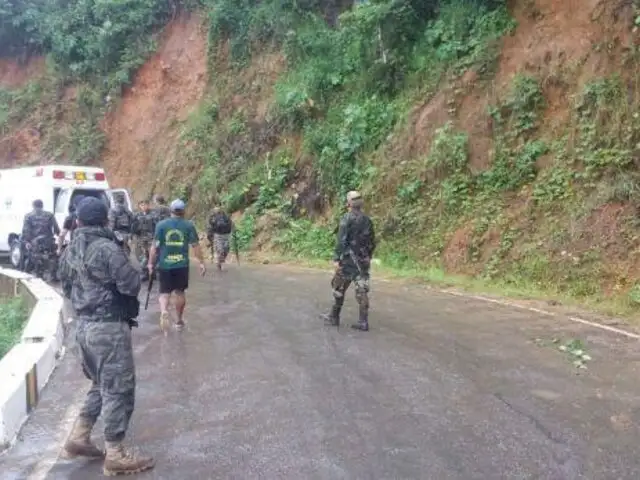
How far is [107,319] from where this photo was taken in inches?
206

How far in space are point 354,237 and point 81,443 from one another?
5240 millimetres

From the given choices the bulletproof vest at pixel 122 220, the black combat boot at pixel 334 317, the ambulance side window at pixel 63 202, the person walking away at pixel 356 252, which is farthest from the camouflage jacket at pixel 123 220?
the person walking away at pixel 356 252

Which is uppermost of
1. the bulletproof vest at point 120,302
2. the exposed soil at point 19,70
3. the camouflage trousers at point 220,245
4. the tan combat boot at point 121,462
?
the exposed soil at point 19,70

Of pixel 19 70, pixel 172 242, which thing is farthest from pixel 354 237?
pixel 19 70

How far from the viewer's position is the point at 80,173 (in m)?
17.5

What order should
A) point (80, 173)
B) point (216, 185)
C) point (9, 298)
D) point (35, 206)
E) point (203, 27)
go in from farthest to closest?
point (203, 27), point (216, 185), point (80, 173), point (35, 206), point (9, 298)

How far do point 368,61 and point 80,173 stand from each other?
947cm

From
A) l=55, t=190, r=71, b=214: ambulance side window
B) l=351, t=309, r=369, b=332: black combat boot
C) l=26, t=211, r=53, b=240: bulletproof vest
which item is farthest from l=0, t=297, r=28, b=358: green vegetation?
l=351, t=309, r=369, b=332: black combat boot

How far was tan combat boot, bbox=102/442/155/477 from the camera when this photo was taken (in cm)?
512

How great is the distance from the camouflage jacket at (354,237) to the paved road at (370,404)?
980 mm

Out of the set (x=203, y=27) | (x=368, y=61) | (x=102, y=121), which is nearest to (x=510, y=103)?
(x=368, y=61)

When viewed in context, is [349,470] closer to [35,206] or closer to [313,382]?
[313,382]

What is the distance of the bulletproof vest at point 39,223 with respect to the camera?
15.3 meters

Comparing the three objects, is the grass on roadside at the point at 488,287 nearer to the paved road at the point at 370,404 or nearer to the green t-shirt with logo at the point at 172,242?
the paved road at the point at 370,404
